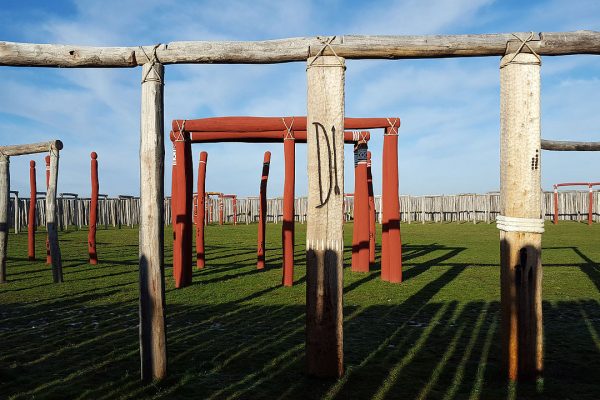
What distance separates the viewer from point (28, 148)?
30.3ft

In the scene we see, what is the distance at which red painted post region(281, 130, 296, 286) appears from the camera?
8352 millimetres

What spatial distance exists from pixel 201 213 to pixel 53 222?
2.72 metres

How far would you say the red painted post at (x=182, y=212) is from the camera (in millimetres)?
8375

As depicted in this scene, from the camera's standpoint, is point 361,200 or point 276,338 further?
point 361,200

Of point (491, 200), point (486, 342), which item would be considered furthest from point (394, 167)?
point (491, 200)

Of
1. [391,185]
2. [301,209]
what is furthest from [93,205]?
[301,209]

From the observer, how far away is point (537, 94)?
4.01 metres

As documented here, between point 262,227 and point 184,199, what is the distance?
86.9 inches

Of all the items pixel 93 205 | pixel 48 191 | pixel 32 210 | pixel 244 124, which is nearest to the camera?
pixel 244 124

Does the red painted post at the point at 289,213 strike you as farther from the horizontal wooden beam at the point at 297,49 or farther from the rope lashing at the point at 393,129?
the horizontal wooden beam at the point at 297,49

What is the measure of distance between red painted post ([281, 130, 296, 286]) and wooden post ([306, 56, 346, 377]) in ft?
13.9

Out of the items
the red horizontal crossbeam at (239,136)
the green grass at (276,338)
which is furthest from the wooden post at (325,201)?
the red horizontal crossbeam at (239,136)

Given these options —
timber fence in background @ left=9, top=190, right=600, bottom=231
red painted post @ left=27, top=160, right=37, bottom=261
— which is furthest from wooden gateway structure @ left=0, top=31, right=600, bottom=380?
timber fence in background @ left=9, top=190, right=600, bottom=231

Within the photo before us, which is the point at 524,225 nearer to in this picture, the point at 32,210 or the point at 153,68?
the point at 153,68
